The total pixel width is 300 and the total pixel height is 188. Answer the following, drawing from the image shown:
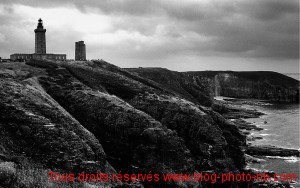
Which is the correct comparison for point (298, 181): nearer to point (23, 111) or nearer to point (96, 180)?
point (96, 180)

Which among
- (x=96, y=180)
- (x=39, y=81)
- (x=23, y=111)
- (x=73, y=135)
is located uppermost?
(x=39, y=81)

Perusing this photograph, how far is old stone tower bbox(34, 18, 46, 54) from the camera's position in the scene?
104625 mm

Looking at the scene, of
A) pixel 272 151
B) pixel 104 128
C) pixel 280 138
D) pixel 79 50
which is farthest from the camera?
pixel 79 50

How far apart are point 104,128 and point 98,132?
4.20 ft

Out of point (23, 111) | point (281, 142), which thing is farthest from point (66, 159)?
point (281, 142)

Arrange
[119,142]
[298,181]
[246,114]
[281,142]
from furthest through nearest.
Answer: [246,114] → [281,142] → [298,181] → [119,142]

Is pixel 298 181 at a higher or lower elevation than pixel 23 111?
lower

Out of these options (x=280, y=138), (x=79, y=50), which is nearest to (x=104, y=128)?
(x=280, y=138)

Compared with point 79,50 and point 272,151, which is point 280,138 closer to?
point 272,151

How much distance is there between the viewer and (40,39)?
10488 centimetres

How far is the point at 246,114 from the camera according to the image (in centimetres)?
12912

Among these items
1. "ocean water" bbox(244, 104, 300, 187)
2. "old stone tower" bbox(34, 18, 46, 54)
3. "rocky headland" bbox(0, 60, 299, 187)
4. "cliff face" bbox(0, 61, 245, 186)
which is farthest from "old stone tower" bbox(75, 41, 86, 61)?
"ocean water" bbox(244, 104, 300, 187)

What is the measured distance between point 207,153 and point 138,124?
40.3 ft

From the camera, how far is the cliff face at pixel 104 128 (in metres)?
40.5
